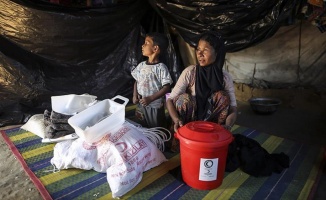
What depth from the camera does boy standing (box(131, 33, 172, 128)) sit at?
2.03 meters

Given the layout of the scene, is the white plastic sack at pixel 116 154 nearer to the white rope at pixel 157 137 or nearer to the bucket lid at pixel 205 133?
the white rope at pixel 157 137

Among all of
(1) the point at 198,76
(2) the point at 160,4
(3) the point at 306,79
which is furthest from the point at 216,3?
(3) the point at 306,79

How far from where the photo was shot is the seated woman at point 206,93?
173 centimetres

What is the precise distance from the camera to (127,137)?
164cm

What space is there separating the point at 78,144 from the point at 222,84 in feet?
3.52

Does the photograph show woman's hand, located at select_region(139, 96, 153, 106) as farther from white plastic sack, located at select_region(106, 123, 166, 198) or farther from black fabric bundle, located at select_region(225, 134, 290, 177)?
black fabric bundle, located at select_region(225, 134, 290, 177)

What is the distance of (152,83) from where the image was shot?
209 cm

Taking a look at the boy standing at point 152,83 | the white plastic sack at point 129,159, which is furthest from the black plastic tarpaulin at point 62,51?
the white plastic sack at point 129,159

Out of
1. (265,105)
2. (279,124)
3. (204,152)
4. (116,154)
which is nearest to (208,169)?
(204,152)

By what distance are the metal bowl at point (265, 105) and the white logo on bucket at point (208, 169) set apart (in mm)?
1549

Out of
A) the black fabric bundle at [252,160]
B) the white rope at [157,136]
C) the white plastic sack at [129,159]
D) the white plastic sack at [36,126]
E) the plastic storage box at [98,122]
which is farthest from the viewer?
the white plastic sack at [36,126]

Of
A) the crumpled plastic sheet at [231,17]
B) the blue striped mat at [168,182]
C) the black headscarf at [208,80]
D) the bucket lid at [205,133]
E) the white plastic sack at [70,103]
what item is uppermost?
the crumpled plastic sheet at [231,17]

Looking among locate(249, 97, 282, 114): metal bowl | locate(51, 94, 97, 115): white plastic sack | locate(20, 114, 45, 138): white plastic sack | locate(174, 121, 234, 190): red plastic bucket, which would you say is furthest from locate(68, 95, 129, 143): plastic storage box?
locate(249, 97, 282, 114): metal bowl

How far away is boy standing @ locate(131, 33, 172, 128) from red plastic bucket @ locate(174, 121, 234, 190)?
67cm
